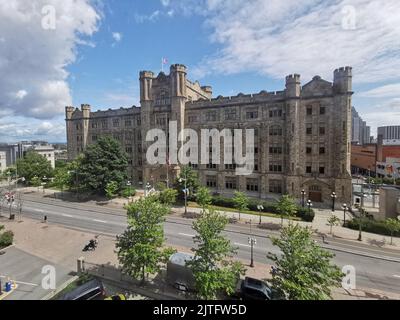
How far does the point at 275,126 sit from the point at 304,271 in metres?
36.5

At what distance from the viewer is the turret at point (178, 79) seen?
5184 cm

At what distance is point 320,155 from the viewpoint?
4359 cm

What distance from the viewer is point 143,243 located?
18031mm

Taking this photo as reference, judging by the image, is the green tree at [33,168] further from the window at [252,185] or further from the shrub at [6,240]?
the window at [252,185]

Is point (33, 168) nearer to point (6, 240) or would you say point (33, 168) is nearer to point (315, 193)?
point (6, 240)

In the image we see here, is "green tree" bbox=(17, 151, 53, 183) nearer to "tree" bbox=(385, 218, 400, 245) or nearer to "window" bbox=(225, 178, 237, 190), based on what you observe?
"window" bbox=(225, 178, 237, 190)

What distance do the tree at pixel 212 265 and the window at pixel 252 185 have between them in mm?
33037

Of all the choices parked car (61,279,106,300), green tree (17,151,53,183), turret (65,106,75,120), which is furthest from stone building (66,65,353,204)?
parked car (61,279,106,300)

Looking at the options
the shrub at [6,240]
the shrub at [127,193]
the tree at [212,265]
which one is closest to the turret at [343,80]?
the tree at [212,265]

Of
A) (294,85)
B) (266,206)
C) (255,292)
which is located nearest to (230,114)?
(294,85)

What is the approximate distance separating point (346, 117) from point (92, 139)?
68216 mm

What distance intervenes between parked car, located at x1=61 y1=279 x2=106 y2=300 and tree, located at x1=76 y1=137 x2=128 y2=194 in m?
33.5

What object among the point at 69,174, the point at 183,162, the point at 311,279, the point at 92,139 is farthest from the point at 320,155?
the point at 92,139
